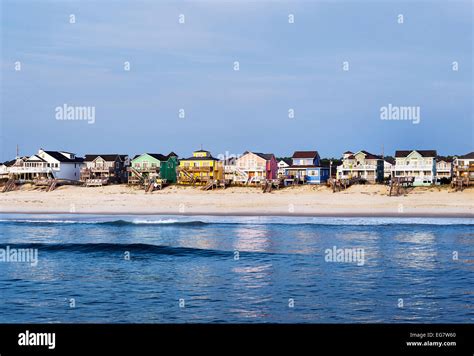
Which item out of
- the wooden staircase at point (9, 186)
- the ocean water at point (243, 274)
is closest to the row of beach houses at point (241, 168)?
the wooden staircase at point (9, 186)

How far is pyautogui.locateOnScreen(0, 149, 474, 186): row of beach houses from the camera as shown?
3159 inches

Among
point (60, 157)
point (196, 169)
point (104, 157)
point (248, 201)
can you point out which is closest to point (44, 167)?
point (60, 157)

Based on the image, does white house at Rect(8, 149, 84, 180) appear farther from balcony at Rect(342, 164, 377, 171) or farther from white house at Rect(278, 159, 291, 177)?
balcony at Rect(342, 164, 377, 171)

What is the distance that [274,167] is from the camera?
88.6m

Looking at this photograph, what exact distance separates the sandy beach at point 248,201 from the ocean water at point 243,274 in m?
9.02

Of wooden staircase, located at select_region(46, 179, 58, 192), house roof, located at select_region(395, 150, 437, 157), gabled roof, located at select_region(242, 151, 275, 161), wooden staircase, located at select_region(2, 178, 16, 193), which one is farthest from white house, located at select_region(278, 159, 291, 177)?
wooden staircase, located at select_region(2, 178, 16, 193)

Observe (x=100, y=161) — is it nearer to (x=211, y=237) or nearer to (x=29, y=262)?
(x=211, y=237)

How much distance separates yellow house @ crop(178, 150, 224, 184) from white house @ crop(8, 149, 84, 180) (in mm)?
21315

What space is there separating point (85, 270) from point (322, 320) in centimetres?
1385

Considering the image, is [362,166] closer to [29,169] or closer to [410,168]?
[410,168]

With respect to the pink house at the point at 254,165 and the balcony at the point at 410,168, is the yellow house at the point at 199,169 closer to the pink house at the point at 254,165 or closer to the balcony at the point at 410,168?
the pink house at the point at 254,165

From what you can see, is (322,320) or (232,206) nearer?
(322,320)

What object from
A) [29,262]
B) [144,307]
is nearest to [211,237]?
[29,262]

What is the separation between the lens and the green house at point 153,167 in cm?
8675
